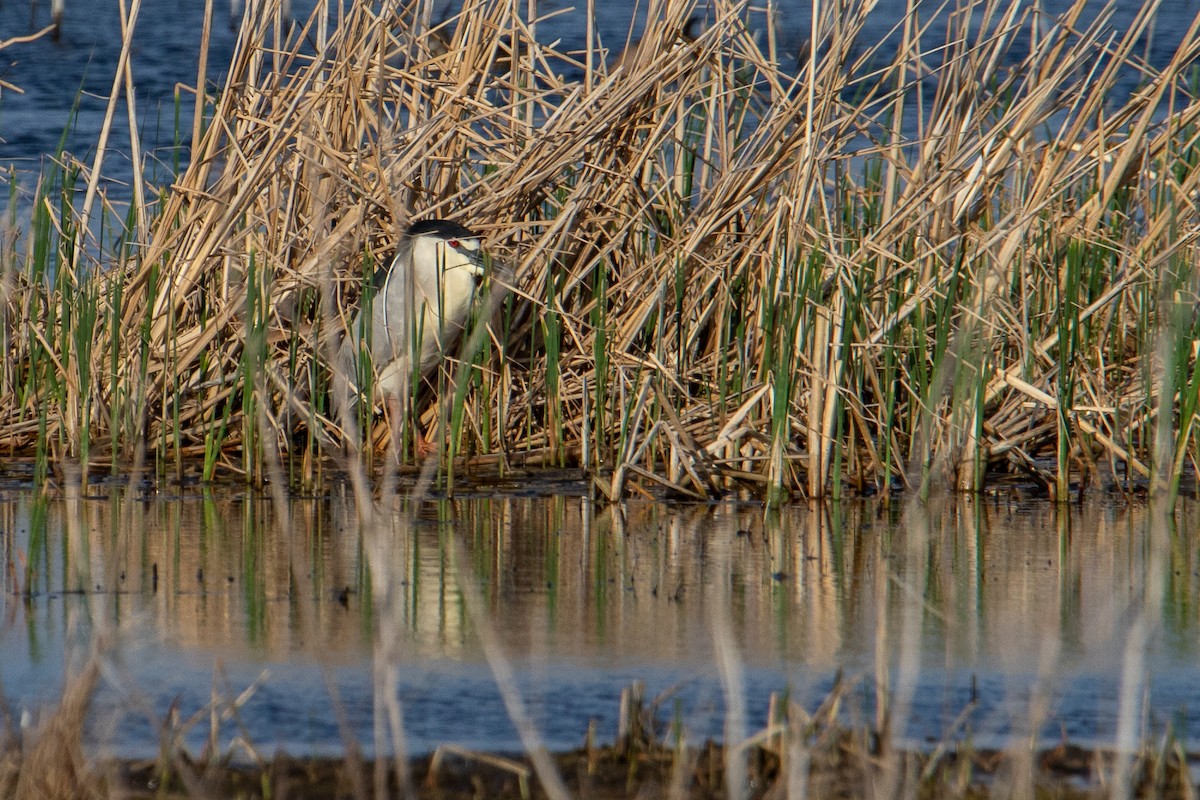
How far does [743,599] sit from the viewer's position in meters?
4.11

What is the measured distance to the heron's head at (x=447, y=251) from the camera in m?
6.02

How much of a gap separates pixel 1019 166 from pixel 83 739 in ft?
13.4

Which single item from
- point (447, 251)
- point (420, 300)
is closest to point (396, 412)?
point (447, 251)

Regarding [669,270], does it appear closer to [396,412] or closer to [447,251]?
[447,251]

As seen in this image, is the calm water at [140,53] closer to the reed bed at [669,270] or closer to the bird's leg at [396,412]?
the reed bed at [669,270]

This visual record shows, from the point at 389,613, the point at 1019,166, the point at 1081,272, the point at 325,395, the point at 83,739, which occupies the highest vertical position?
the point at 1019,166

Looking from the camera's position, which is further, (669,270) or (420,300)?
(420,300)

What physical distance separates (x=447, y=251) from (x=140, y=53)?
993 centimetres

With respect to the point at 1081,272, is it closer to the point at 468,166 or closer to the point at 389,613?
the point at 468,166

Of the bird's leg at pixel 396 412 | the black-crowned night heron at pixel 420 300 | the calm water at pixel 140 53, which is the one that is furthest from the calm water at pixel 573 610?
the calm water at pixel 140 53

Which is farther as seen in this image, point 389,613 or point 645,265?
point 645,265

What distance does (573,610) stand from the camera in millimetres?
3959

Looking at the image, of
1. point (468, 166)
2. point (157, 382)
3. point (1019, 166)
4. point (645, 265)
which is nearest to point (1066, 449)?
point (1019, 166)

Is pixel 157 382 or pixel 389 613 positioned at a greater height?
pixel 157 382
